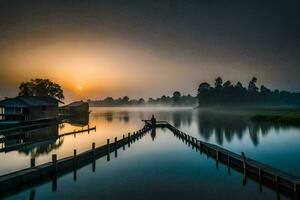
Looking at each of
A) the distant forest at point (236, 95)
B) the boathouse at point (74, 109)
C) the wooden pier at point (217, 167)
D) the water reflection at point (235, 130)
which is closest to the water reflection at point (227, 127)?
the water reflection at point (235, 130)

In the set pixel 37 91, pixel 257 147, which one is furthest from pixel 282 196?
pixel 37 91

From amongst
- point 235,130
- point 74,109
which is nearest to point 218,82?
point 74,109

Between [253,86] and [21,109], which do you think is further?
[253,86]

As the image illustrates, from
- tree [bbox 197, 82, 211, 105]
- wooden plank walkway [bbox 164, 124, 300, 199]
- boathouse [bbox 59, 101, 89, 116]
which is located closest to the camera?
wooden plank walkway [bbox 164, 124, 300, 199]

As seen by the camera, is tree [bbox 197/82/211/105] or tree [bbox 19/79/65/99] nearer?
tree [bbox 19/79/65/99]

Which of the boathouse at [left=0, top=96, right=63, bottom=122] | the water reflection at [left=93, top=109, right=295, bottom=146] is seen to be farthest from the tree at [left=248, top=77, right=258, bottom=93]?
the boathouse at [left=0, top=96, right=63, bottom=122]

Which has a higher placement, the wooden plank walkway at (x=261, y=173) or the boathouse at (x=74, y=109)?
the boathouse at (x=74, y=109)

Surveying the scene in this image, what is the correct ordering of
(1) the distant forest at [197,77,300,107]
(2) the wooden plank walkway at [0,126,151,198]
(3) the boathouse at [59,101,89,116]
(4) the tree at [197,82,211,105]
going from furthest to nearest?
(4) the tree at [197,82,211,105] < (1) the distant forest at [197,77,300,107] < (3) the boathouse at [59,101,89,116] < (2) the wooden plank walkway at [0,126,151,198]

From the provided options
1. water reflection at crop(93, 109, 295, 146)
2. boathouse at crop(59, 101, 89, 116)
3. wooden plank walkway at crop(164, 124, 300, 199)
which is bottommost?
water reflection at crop(93, 109, 295, 146)

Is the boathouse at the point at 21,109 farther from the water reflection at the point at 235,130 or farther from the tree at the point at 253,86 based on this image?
the tree at the point at 253,86

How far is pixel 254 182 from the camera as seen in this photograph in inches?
750

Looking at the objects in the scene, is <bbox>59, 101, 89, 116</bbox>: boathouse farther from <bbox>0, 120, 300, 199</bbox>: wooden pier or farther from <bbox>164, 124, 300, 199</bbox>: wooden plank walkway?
<bbox>164, 124, 300, 199</bbox>: wooden plank walkway

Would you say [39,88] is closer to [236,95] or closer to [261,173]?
[261,173]

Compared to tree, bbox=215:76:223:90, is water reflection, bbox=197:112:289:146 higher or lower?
lower
